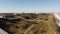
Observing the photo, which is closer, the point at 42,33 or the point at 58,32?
the point at 58,32

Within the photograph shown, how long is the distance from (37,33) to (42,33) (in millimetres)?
611

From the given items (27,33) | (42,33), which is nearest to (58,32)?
(42,33)

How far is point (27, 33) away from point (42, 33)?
1825mm

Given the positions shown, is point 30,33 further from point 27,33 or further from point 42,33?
point 42,33

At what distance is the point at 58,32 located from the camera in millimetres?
12672

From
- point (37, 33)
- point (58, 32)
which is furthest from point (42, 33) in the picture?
point (58, 32)

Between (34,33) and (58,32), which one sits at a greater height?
(58,32)

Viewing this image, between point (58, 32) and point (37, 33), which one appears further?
point (37, 33)

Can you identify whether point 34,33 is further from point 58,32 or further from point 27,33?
point 58,32

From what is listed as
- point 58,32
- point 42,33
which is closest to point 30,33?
point 42,33

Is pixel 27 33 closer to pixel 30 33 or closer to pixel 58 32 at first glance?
pixel 30 33

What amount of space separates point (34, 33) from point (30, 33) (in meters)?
0.64

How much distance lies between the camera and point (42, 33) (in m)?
15.8

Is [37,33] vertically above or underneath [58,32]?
underneath
